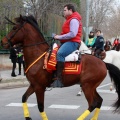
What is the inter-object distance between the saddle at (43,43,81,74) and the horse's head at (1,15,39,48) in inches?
25.8

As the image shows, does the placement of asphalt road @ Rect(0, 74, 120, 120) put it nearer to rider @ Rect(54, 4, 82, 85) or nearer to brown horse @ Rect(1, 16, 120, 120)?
brown horse @ Rect(1, 16, 120, 120)

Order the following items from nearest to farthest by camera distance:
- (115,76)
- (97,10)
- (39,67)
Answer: (39,67), (115,76), (97,10)

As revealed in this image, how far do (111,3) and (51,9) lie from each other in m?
22.1

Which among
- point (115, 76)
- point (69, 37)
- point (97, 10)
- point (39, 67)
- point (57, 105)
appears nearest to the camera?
point (69, 37)

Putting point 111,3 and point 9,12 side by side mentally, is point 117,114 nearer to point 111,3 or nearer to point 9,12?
point 9,12

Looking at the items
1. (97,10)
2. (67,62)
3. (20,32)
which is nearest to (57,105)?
(67,62)

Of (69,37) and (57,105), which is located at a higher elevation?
(69,37)

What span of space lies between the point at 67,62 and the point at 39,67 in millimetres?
614

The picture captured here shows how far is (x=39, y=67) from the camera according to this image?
780 cm

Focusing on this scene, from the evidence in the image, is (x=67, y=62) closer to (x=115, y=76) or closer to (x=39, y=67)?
(x=39, y=67)

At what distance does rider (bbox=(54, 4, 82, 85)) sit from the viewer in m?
7.64

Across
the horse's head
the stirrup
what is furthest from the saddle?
the horse's head

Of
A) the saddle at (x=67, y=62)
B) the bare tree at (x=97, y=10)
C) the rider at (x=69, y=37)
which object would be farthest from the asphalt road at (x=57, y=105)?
the bare tree at (x=97, y=10)

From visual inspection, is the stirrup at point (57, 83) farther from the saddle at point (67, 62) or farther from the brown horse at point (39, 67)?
the saddle at point (67, 62)
